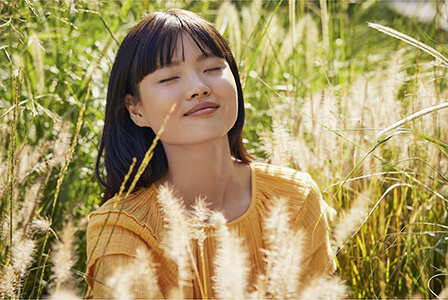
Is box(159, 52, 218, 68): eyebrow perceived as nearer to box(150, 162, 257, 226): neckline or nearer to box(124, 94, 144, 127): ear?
box(124, 94, 144, 127): ear

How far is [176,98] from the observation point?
1.59m

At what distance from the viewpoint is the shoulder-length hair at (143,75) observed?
1.66 metres

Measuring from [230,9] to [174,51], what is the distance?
1035 mm

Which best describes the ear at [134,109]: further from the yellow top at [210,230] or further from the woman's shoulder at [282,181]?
the woman's shoulder at [282,181]

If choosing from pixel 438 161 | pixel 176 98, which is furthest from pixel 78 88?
pixel 438 161

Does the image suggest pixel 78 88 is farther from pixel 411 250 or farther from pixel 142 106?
pixel 411 250

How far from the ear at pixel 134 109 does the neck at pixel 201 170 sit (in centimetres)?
12

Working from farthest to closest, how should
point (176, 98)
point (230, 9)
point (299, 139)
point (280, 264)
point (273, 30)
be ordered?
point (273, 30), point (230, 9), point (299, 139), point (176, 98), point (280, 264)

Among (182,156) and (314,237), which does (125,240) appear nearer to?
(182,156)

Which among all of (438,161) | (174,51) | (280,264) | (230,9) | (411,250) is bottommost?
(280,264)

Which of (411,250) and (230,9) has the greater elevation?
(230,9)

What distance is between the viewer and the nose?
5.16ft

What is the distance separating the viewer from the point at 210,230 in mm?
1719

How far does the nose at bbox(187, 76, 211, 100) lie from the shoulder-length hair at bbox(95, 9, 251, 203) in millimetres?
111
